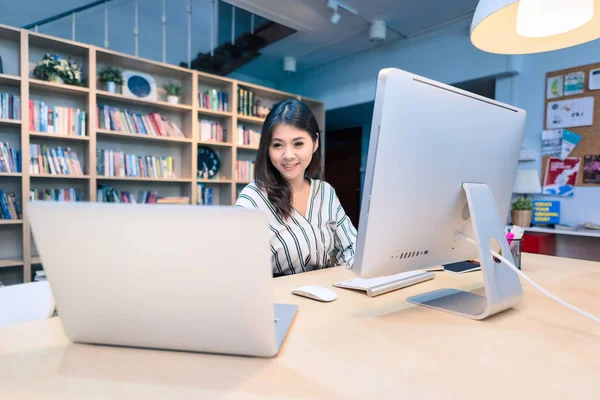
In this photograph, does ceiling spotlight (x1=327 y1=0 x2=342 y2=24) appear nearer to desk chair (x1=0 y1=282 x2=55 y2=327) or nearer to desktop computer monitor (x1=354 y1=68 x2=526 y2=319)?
desktop computer monitor (x1=354 y1=68 x2=526 y2=319)

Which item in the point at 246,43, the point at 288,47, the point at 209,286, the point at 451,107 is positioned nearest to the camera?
the point at 209,286

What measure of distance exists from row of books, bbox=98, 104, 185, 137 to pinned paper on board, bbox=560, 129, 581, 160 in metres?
3.38

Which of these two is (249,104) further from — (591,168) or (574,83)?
(591,168)

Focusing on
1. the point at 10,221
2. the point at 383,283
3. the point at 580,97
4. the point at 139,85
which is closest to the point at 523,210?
the point at 580,97

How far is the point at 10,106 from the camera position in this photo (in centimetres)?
265

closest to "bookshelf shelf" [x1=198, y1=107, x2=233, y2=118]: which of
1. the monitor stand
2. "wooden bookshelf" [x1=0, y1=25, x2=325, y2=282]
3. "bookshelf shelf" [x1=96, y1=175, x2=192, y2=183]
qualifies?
"wooden bookshelf" [x1=0, y1=25, x2=325, y2=282]

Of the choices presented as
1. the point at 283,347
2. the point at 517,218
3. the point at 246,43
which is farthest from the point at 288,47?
the point at 283,347

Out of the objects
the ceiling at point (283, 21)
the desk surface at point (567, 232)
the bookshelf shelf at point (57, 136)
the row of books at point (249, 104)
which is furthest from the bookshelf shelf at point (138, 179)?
the desk surface at point (567, 232)

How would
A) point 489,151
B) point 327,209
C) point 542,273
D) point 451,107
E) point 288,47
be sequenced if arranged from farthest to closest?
point 288,47 → point 327,209 → point 542,273 → point 489,151 → point 451,107

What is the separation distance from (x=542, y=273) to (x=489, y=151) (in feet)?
1.94

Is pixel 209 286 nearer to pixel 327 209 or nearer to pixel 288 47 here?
pixel 327 209

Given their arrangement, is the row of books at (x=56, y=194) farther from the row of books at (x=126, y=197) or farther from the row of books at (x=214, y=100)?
the row of books at (x=214, y=100)

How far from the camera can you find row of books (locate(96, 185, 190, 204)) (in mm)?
3072

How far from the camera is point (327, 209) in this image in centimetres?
155
